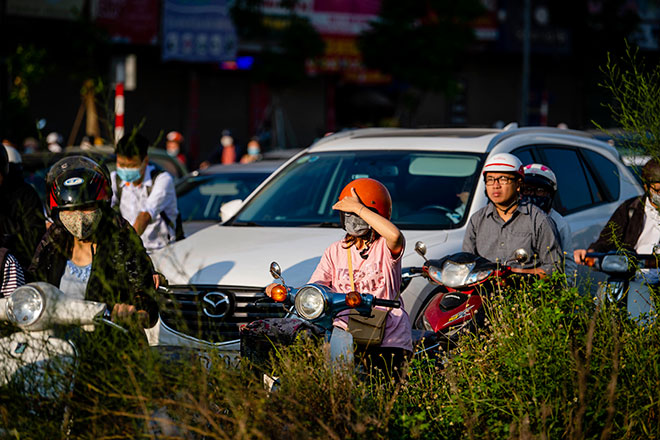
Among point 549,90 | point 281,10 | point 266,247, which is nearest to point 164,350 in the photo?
point 266,247

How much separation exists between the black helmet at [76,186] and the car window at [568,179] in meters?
4.12

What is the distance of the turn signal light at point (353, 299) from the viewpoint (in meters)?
4.42

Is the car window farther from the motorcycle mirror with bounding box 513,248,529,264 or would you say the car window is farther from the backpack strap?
the backpack strap

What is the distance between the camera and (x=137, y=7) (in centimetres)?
2736

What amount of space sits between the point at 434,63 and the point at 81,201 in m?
24.4

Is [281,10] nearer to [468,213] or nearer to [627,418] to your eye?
[468,213]

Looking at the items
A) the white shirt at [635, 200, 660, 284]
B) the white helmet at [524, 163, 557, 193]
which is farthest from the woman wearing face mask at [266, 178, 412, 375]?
the white helmet at [524, 163, 557, 193]

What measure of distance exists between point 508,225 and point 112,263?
2.61m

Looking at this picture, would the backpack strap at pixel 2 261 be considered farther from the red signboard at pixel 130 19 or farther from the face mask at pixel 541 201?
the red signboard at pixel 130 19

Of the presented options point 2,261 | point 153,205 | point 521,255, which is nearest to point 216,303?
point 2,261

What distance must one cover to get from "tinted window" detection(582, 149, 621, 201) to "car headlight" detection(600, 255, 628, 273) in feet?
8.96

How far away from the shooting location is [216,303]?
589 cm

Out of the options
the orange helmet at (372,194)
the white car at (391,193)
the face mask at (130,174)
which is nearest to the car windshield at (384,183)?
the white car at (391,193)

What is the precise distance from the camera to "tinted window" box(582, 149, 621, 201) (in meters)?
8.51
